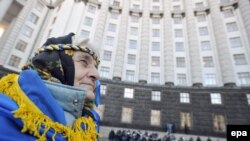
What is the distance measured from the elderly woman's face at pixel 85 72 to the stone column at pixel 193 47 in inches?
1034

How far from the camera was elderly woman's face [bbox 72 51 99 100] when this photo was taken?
1536mm

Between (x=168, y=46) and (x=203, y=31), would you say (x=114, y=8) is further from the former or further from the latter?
(x=203, y=31)

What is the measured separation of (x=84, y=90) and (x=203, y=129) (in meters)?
24.9

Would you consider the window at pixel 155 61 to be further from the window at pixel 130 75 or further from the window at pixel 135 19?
the window at pixel 135 19

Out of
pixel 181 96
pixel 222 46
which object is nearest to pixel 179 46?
pixel 222 46

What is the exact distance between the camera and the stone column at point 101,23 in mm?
28594

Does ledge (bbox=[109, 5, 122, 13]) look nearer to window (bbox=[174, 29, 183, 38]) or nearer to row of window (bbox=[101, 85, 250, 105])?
window (bbox=[174, 29, 183, 38])

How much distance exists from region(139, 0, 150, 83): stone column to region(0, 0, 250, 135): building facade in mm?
166

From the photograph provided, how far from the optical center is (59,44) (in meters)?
1.60

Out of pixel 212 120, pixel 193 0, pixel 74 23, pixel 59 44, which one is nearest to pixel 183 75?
→ pixel 212 120

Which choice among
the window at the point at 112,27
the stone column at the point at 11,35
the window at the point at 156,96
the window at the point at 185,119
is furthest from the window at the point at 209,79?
the stone column at the point at 11,35

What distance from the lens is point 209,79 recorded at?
25.7 metres

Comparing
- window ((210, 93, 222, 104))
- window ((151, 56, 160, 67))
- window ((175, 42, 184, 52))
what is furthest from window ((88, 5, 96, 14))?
window ((210, 93, 222, 104))

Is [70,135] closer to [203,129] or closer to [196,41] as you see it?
[203,129]
